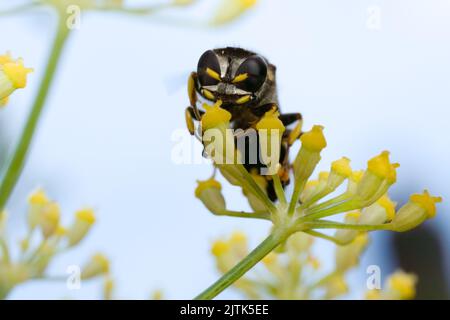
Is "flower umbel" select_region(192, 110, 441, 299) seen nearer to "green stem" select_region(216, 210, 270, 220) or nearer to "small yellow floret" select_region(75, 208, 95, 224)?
"green stem" select_region(216, 210, 270, 220)

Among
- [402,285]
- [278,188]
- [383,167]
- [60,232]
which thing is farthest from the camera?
[402,285]

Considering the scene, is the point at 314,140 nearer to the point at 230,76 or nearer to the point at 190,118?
the point at 230,76

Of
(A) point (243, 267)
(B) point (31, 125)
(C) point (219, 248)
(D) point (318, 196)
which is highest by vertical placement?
(B) point (31, 125)

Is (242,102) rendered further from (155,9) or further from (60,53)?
(155,9)

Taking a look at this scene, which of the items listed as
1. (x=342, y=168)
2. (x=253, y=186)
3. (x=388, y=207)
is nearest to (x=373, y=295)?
(x=388, y=207)

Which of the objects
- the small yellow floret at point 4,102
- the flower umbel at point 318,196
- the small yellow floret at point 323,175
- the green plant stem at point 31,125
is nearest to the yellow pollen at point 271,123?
the flower umbel at point 318,196

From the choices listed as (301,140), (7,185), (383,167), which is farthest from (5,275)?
(383,167)

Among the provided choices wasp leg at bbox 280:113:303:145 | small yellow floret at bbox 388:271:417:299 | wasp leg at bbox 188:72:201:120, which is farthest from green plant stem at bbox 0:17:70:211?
small yellow floret at bbox 388:271:417:299
